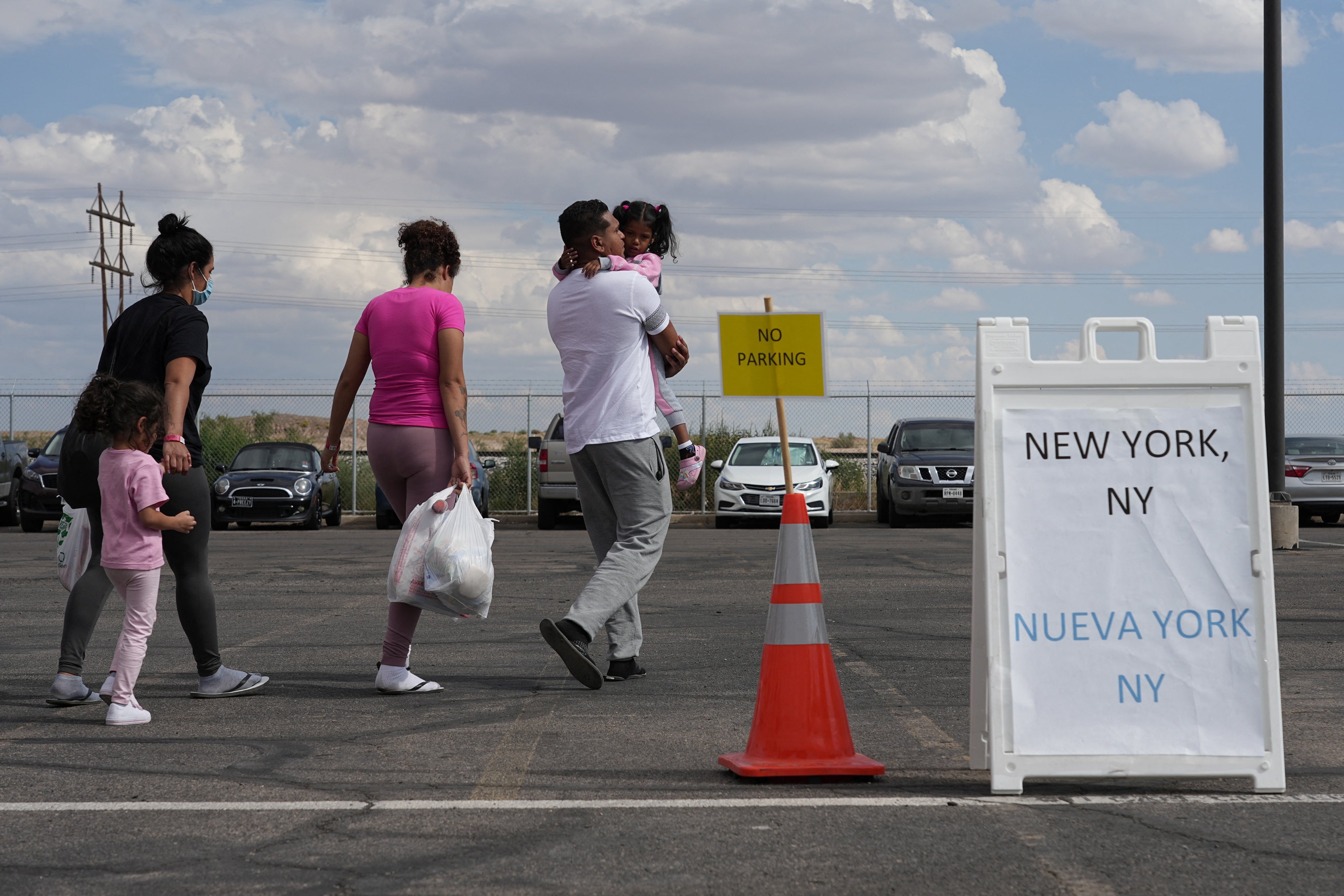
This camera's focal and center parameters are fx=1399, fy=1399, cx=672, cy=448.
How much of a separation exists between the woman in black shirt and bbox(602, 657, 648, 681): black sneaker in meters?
1.54

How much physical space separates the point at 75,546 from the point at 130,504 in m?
0.48

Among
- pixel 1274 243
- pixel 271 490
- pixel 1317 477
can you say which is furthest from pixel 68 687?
pixel 1317 477

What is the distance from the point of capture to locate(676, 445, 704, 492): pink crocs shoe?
5.72m

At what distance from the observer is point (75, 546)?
5.53 metres

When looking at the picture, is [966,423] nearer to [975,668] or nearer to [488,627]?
[488,627]

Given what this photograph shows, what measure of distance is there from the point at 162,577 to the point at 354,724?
7.49 meters

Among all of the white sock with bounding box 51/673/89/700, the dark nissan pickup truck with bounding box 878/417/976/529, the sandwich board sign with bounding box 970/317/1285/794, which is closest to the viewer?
the sandwich board sign with bounding box 970/317/1285/794

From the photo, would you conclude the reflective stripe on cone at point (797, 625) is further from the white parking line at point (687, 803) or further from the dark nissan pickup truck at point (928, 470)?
the dark nissan pickup truck at point (928, 470)

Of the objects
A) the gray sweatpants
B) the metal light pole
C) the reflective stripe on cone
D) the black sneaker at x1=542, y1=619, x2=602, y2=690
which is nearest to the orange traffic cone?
the reflective stripe on cone

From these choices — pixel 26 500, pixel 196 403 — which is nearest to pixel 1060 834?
pixel 196 403

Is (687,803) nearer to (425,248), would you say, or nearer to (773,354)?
(773,354)

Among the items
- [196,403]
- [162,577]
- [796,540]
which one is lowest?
[162,577]

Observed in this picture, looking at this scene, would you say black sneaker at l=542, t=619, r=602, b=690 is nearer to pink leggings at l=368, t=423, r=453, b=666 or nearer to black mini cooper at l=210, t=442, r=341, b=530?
pink leggings at l=368, t=423, r=453, b=666

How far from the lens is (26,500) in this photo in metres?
20.7
